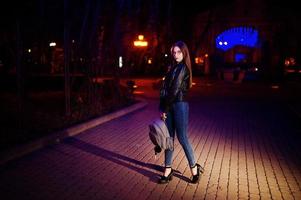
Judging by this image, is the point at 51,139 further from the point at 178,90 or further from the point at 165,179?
the point at 178,90

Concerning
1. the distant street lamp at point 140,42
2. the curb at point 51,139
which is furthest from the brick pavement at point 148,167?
the distant street lamp at point 140,42

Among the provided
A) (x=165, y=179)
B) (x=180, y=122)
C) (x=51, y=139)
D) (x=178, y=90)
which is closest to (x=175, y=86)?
(x=178, y=90)

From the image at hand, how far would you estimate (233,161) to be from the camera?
269 inches

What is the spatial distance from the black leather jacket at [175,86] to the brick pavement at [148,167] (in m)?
1.27

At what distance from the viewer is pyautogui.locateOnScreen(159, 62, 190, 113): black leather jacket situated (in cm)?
519

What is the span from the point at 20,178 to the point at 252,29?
39.3m

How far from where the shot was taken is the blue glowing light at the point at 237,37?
133 ft

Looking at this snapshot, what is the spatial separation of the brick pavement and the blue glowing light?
3179cm

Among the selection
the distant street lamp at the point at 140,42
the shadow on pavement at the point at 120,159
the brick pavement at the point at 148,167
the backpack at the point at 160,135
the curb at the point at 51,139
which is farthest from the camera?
the distant street lamp at the point at 140,42

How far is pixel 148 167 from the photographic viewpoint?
637 cm

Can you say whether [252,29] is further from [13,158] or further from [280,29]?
[13,158]

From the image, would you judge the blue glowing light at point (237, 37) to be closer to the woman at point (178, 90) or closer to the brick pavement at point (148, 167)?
the brick pavement at point (148, 167)

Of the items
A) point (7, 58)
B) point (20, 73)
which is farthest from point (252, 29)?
point (20, 73)

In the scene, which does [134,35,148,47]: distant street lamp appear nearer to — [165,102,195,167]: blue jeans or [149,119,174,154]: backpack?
[165,102,195,167]: blue jeans
